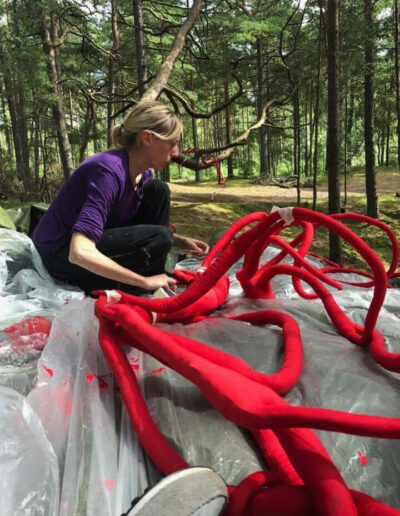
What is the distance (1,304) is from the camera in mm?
1354

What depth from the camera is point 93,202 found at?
1375 millimetres

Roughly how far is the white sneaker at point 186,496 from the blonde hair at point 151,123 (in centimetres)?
128

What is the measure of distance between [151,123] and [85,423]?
117 centimetres

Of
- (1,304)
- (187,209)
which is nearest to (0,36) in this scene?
(187,209)

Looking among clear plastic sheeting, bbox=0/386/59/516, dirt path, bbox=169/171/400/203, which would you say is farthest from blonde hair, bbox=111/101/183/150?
dirt path, bbox=169/171/400/203

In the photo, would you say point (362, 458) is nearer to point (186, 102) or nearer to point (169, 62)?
point (169, 62)

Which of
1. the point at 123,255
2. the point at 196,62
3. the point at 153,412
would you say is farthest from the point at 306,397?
the point at 196,62

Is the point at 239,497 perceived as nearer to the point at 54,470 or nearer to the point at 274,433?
the point at 274,433

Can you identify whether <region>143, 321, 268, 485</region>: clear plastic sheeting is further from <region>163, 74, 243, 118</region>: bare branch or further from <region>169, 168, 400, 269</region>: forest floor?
<region>169, 168, 400, 269</region>: forest floor

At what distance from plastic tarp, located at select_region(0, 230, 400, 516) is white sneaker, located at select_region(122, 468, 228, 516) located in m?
0.12

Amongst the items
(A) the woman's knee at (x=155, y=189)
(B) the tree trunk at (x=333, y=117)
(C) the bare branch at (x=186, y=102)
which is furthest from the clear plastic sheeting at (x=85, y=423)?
(C) the bare branch at (x=186, y=102)

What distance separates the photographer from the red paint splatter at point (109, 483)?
0.61 m

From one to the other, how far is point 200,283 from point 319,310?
1.71ft

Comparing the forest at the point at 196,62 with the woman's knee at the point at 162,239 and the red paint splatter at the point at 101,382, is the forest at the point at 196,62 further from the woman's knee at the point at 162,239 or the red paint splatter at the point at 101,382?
the red paint splatter at the point at 101,382
